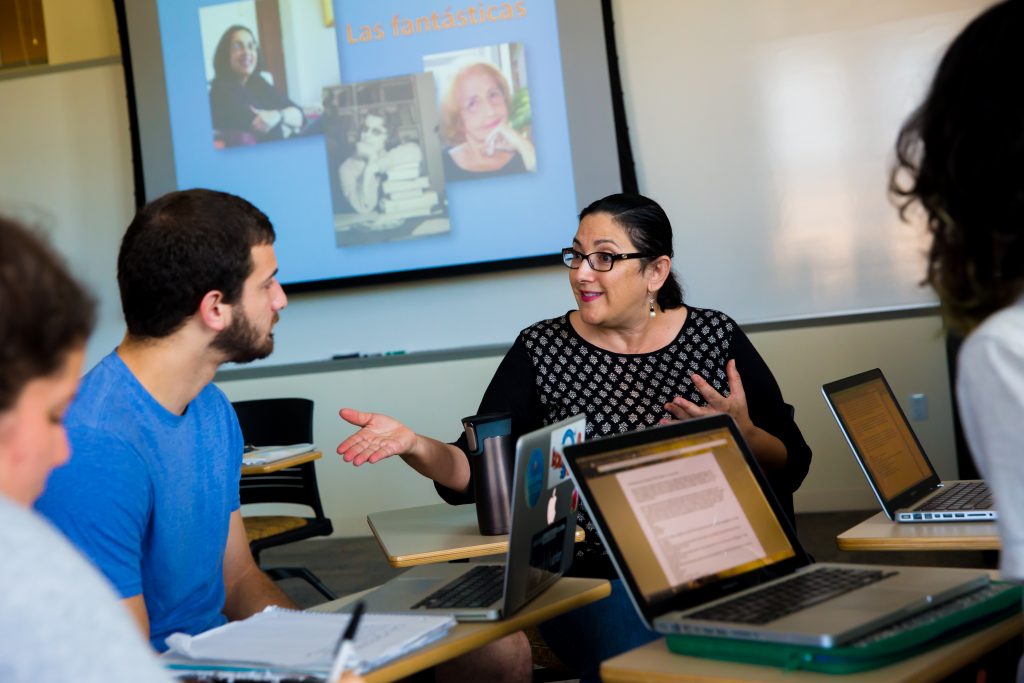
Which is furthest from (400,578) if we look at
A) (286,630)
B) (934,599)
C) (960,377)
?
(960,377)

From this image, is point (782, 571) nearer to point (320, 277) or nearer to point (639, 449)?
point (639, 449)

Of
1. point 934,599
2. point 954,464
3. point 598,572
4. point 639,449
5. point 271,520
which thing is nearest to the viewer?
point 934,599

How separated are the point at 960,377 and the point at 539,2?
4.26 metres

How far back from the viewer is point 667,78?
5.15 metres

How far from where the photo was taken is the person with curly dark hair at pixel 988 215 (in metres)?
1.11

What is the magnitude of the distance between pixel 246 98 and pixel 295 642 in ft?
14.3

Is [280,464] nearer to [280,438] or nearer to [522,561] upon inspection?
[280,438]

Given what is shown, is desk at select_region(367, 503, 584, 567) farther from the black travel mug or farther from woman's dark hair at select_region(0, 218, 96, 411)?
woman's dark hair at select_region(0, 218, 96, 411)

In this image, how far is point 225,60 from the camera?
5.48 m

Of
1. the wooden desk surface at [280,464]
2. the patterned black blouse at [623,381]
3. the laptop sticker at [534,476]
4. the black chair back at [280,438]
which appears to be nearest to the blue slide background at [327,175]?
the black chair back at [280,438]

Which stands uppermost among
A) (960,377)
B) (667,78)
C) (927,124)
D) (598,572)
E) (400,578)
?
(667,78)

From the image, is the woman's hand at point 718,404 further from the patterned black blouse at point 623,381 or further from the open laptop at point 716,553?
the open laptop at point 716,553

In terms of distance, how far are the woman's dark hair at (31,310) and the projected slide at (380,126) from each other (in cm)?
433

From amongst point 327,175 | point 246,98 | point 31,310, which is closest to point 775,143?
point 327,175
